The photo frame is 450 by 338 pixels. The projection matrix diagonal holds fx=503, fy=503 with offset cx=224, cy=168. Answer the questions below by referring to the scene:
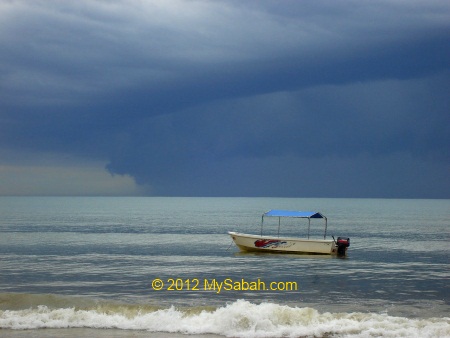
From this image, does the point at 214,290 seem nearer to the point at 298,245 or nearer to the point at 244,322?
the point at 244,322

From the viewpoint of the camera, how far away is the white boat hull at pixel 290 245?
48.2 metres

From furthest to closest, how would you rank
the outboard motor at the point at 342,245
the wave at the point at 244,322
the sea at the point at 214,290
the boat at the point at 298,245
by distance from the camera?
1. the outboard motor at the point at 342,245
2. the boat at the point at 298,245
3. the sea at the point at 214,290
4. the wave at the point at 244,322

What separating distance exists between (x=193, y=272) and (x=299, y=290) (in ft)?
34.4

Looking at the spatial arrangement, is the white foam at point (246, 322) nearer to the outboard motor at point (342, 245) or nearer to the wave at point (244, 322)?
the wave at point (244, 322)

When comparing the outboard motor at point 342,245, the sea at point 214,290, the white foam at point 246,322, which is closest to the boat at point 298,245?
the outboard motor at point 342,245

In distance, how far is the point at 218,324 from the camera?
1967 cm

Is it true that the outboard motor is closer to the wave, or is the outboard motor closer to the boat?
the boat

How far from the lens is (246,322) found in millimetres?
19531

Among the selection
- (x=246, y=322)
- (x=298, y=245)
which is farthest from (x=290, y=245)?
(x=246, y=322)

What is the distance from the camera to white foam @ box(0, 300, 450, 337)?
19.1 metres

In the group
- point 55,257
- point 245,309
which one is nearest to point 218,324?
point 245,309

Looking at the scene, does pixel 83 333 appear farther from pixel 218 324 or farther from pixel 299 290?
pixel 299 290

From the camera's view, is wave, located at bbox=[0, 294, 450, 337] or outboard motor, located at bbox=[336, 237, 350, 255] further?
outboard motor, located at bbox=[336, 237, 350, 255]

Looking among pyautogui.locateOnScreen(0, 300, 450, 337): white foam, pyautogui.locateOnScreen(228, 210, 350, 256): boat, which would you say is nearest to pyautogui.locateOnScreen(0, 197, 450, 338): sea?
pyautogui.locateOnScreen(0, 300, 450, 337): white foam
